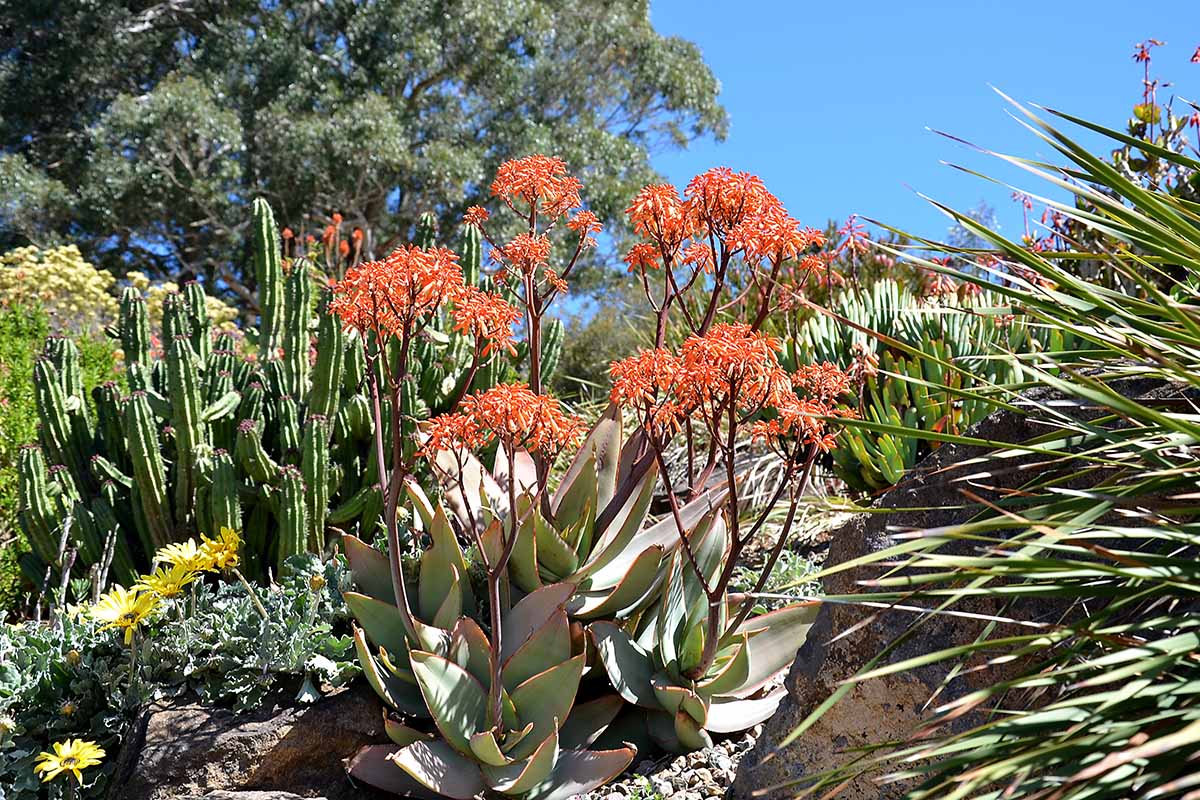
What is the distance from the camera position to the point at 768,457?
6176 mm

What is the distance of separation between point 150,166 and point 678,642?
16.1 meters

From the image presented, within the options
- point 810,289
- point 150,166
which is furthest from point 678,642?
point 150,166

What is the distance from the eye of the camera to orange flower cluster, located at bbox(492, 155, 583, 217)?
3.23m

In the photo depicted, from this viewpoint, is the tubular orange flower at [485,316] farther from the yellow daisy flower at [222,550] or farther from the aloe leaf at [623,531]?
the yellow daisy flower at [222,550]

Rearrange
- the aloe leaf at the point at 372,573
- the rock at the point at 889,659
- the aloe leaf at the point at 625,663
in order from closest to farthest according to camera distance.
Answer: the rock at the point at 889,659, the aloe leaf at the point at 625,663, the aloe leaf at the point at 372,573

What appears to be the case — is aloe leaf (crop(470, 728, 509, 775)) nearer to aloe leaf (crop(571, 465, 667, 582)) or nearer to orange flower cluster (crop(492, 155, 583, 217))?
aloe leaf (crop(571, 465, 667, 582))

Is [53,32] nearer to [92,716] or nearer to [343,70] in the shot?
[343,70]

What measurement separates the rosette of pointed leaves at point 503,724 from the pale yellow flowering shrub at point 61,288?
9263 mm

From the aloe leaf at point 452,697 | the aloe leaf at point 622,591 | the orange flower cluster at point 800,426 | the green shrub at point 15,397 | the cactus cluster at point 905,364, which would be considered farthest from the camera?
the green shrub at point 15,397

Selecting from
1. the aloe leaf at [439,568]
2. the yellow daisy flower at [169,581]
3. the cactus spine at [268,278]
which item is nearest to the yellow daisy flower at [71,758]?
the yellow daisy flower at [169,581]

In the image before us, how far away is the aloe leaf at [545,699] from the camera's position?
3.00 meters

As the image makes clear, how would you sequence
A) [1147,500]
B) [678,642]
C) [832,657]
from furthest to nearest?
[678,642]
[832,657]
[1147,500]

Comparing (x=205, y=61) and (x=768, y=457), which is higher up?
(x=205, y=61)

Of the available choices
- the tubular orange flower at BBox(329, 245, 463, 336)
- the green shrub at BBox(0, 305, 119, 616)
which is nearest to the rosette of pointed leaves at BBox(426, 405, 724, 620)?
the tubular orange flower at BBox(329, 245, 463, 336)
